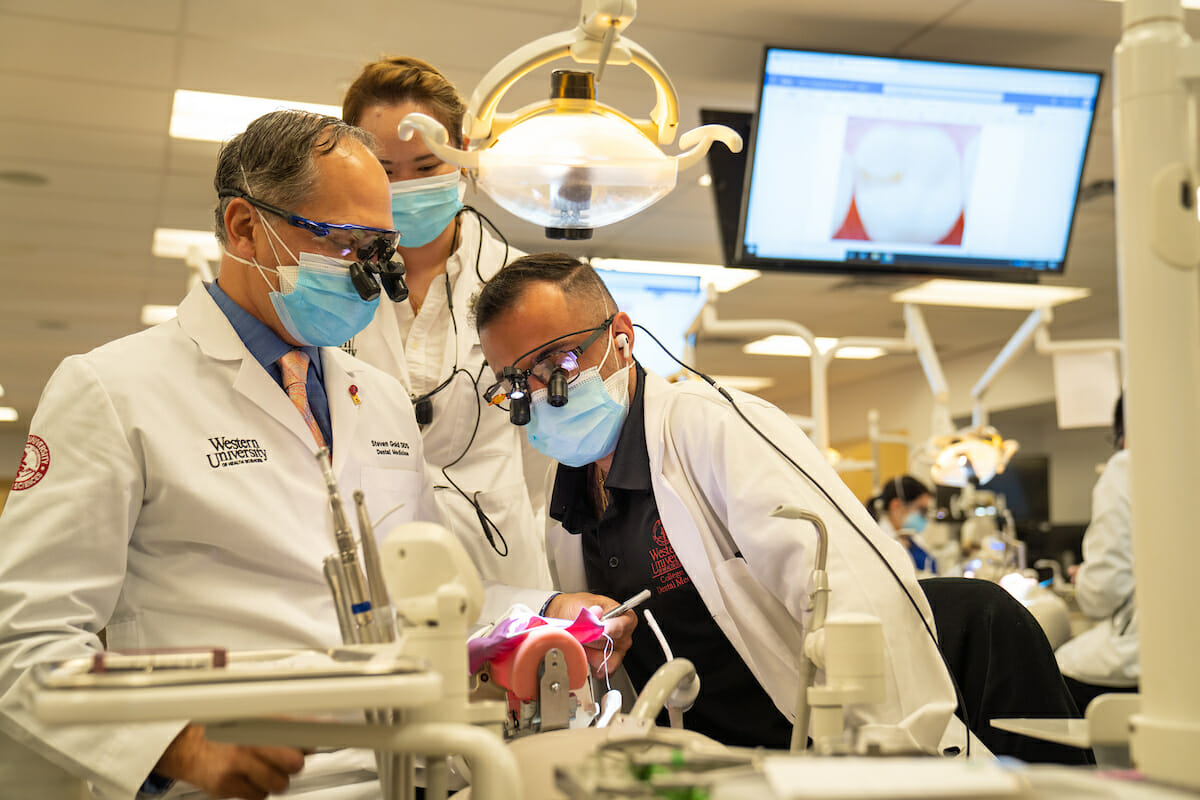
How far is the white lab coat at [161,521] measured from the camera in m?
1.25

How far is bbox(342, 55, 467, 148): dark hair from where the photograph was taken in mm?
2049

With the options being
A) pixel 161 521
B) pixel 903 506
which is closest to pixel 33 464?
pixel 161 521

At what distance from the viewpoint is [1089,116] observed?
3.45m

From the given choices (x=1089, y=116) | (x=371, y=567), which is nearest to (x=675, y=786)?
(x=371, y=567)

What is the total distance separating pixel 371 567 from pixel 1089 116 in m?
3.16

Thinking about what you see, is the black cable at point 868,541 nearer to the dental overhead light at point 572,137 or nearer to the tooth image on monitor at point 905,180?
the dental overhead light at point 572,137

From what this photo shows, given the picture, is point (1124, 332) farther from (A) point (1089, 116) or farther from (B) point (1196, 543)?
(A) point (1089, 116)

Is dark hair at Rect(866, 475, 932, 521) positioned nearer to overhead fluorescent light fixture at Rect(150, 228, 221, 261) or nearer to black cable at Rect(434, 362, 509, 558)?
overhead fluorescent light fixture at Rect(150, 228, 221, 261)

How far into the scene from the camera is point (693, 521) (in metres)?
1.67

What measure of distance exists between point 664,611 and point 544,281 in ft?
1.94

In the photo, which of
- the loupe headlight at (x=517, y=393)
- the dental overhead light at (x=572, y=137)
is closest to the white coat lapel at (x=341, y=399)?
the loupe headlight at (x=517, y=393)

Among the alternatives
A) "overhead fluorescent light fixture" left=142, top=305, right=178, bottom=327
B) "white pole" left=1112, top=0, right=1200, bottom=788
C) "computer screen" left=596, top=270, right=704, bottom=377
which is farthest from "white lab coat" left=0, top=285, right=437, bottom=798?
"overhead fluorescent light fixture" left=142, top=305, right=178, bottom=327

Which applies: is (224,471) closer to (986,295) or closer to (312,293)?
(312,293)

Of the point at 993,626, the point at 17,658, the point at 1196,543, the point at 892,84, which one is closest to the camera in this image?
the point at 1196,543
